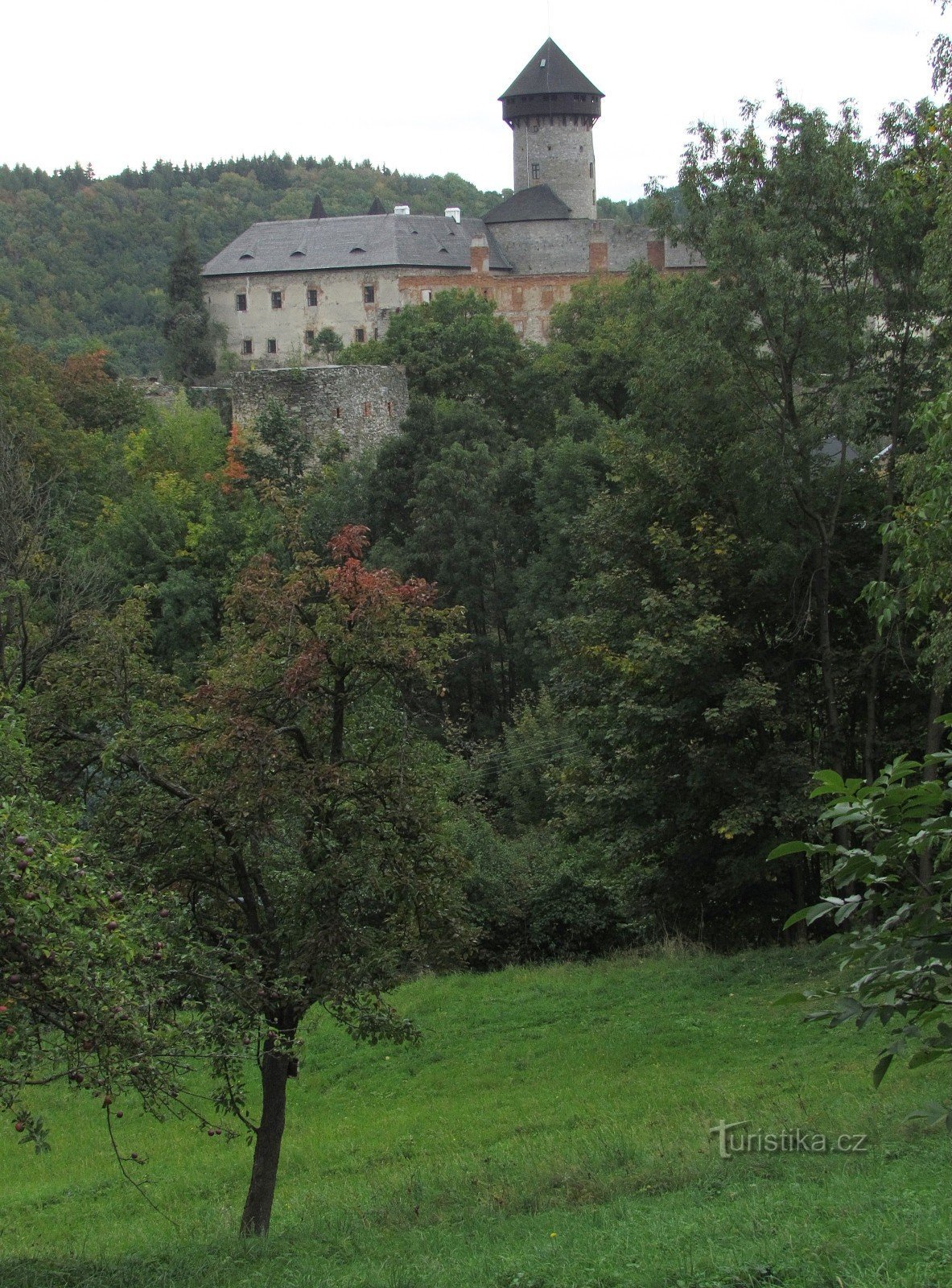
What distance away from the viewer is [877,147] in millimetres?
14578

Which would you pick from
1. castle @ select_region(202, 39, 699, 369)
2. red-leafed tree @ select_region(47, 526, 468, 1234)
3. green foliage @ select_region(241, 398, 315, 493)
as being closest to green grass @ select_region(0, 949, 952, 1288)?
red-leafed tree @ select_region(47, 526, 468, 1234)

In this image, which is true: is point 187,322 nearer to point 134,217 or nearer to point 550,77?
point 550,77

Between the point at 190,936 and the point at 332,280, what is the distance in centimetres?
6510

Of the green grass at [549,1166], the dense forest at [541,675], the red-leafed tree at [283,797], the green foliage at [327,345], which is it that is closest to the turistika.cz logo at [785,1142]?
the green grass at [549,1166]

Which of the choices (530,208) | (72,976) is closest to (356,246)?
(530,208)

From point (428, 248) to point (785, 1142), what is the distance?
213 feet

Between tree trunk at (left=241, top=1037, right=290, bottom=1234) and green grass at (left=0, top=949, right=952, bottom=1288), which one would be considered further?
tree trunk at (left=241, top=1037, right=290, bottom=1234)

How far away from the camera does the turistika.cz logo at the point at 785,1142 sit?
27.9 feet

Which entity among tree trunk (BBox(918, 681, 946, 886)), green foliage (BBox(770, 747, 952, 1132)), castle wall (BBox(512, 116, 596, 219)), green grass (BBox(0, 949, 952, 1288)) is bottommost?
green grass (BBox(0, 949, 952, 1288))

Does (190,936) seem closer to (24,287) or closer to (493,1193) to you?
(493,1193)

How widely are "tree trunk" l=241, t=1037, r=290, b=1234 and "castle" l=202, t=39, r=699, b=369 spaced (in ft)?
193

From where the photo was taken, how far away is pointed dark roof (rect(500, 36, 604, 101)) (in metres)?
72.8

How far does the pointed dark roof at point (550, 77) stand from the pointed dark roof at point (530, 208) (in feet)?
17.1

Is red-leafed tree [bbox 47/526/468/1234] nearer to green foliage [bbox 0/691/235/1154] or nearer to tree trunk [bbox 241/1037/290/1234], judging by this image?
tree trunk [bbox 241/1037/290/1234]
